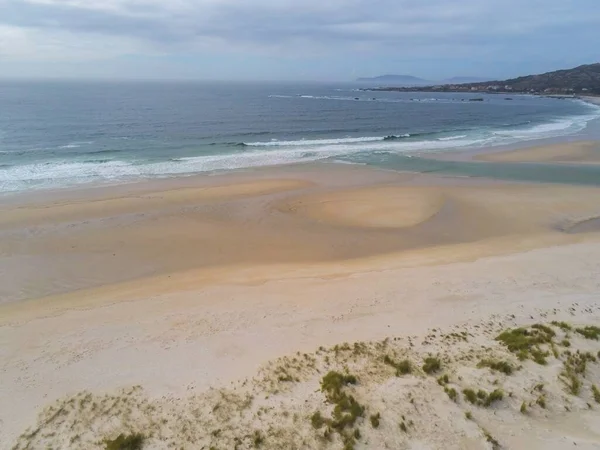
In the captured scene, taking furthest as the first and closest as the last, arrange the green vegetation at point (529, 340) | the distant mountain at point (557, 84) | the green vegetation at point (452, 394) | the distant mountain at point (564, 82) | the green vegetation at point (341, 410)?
the distant mountain at point (564, 82) < the distant mountain at point (557, 84) < the green vegetation at point (529, 340) < the green vegetation at point (452, 394) < the green vegetation at point (341, 410)

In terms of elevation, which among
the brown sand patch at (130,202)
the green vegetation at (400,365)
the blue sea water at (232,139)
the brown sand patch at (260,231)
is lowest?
the brown sand patch at (260,231)

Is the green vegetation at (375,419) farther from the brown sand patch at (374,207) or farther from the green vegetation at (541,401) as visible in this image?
the brown sand patch at (374,207)

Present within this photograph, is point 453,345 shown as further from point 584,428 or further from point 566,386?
point 584,428

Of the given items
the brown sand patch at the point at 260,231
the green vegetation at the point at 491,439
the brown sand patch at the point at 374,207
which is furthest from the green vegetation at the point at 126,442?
the brown sand patch at the point at 374,207

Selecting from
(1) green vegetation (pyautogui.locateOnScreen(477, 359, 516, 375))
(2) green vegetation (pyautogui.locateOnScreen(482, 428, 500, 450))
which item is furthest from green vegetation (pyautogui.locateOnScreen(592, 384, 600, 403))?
(2) green vegetation (pyautogui.locateOnScreen(482, 428, 500, 450))

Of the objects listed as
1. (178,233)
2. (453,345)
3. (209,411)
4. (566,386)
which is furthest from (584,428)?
(178,233)

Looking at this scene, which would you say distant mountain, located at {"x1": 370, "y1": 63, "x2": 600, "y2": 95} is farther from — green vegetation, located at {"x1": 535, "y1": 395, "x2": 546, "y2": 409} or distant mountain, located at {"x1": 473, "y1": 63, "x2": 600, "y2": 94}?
green vegetation, located at {"x1": 535, "y1": 395, "x2": 546, "y2": 409}

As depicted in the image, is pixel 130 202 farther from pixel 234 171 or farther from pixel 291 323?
pixel 291 323
